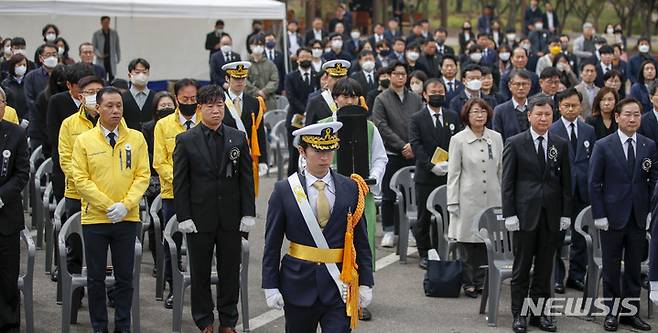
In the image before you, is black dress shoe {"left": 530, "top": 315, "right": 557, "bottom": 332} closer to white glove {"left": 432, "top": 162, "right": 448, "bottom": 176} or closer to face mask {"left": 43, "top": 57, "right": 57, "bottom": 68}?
white glove {"left": 432, "top": 162, "right": 448, "bottom": 176}

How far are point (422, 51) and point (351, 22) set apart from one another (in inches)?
529

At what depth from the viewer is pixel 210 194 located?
916 cm

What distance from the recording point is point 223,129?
9.28m

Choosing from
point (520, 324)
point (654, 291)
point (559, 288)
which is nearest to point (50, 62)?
point (559, 288)

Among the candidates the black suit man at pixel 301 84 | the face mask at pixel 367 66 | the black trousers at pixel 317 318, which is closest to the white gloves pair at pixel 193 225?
the black trousers at pixel 317 318

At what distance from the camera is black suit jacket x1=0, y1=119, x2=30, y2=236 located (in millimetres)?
8938

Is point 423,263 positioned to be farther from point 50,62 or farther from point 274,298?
point 50,62

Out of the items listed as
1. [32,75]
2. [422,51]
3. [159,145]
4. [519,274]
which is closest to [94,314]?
[159,145]

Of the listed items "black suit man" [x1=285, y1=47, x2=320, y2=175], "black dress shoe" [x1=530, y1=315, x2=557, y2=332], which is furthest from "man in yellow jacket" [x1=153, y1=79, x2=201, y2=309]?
"black suit man" [x1=285, y1=47, x2=320, y2=175]

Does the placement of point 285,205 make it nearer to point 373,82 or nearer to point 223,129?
point 223,129

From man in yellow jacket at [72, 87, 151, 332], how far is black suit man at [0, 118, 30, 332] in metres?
0.43

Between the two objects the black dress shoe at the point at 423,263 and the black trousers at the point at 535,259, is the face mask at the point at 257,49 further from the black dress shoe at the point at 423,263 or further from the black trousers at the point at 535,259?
the black trousers at the point at 535,259

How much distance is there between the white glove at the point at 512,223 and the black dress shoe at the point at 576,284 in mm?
1856

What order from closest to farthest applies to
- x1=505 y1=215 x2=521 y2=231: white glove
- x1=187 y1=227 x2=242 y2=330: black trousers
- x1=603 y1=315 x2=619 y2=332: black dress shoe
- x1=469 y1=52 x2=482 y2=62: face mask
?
1. x1=187 y1=227 x2=242 y2=330: black trousers
2. x1=505 y1=215 x2=521 y2=231: white glove
3. x1=603 y1=315 x2=619 y2=332: black dress shoe
4. x1=469 y1=52 x2=482 y2=62: face mask
